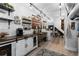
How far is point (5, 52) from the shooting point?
2199 mm

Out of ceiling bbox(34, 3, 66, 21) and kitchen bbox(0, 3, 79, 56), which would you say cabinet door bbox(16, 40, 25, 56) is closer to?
kitchen bbox(0, 3, 79, 56)

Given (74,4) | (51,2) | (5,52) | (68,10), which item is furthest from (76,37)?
(5,52)

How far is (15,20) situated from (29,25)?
0.82 m

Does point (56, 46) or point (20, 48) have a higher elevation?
point (20, 48)

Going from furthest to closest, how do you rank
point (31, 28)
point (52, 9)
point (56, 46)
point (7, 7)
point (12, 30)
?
point (31, 28)
point (56, 46)
point (52, 9)
point (12, 30)
point (7, 7)

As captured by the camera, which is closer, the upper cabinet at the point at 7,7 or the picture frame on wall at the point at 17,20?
the upper cabinet at the point at 7,7

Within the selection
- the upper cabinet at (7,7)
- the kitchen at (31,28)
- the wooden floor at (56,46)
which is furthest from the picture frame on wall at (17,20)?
the wooden floor at (56,46)

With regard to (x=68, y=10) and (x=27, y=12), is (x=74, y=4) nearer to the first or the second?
(x=68, y=10)

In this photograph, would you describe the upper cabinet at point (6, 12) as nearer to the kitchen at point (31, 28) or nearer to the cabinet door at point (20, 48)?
the kitchen at point (31, 28)

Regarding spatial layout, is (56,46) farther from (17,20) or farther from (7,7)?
(7,7)

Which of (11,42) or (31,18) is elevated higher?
(31,18)

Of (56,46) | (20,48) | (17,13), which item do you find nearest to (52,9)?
(17,13)

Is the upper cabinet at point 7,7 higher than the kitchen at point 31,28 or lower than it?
higher

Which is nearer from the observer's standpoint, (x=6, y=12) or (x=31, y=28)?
(x=6, y=12)
